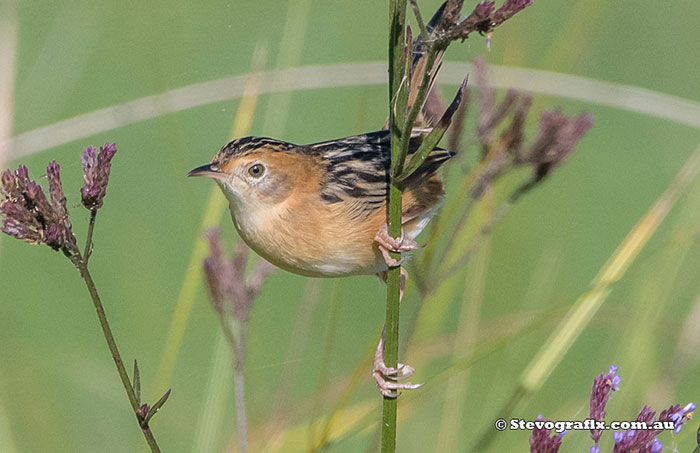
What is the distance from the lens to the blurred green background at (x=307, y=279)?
2709mm

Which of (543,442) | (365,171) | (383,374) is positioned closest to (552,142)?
(365,171)

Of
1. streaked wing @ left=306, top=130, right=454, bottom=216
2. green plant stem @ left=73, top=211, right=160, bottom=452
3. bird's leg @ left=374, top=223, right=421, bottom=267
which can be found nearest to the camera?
green plant stem @ left=73, top=211, right=160, bottom=452

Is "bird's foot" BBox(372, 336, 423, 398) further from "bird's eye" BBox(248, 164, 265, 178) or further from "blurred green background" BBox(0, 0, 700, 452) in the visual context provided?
"bird's eye" BBox(248, 164, 265, 178)

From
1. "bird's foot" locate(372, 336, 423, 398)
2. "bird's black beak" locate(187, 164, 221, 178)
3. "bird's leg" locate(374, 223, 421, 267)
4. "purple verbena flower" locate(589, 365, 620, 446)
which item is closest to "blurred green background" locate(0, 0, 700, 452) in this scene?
"bird's foot" locate(372, 336, 423, 398)

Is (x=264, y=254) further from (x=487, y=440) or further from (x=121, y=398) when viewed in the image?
(x=121, y=398)

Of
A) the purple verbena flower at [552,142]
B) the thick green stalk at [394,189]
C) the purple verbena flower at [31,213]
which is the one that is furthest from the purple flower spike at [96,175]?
the purple verbena flower at [552,142]

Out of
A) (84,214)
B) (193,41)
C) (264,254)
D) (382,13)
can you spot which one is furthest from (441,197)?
(382,13)

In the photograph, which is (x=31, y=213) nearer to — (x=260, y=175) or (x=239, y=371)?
(x=239, y=371)

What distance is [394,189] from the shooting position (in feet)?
5.22

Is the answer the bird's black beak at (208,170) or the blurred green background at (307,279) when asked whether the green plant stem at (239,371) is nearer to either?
the blurred green background at (307,279)

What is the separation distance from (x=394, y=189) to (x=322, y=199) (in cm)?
86

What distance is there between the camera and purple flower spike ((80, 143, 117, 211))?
157cm

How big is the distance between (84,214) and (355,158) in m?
2.95

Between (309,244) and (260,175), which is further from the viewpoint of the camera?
(260,175)
